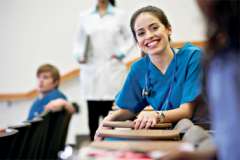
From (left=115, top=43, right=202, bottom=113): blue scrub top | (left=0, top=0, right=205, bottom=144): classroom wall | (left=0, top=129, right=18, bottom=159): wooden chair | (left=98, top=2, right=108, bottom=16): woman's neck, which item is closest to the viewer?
(left=115, top=43, right=202, bottom=113): blue scrub top

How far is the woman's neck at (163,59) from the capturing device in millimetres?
1984

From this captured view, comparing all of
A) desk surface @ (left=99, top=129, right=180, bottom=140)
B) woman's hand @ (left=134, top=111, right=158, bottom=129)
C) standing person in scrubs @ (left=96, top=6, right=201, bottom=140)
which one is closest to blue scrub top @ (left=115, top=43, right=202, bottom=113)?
standing person in scrubs @ (left=96, top=6, right=201, bottom=140)

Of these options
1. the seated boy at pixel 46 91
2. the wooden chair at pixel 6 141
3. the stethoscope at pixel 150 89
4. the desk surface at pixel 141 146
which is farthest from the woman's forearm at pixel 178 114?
the seated boy at pixel 46 91

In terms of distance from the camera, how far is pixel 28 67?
5340 millimetres

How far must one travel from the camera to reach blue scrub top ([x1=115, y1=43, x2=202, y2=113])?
6.24 feet

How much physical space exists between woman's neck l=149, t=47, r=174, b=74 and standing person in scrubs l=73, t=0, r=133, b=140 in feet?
5.38

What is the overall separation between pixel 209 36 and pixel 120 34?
2.94 metres

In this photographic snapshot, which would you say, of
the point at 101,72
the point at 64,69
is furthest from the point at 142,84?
the point at 64,69

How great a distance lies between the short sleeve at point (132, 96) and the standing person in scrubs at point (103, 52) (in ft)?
5.14

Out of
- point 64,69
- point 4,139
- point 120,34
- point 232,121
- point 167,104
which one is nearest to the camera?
point 232,121

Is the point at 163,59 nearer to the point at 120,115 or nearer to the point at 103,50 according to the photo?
the point at 120,115

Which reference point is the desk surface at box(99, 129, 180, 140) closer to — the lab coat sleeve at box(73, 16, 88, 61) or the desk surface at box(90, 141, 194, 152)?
the desk surface at box(90, 141, 194, 152)

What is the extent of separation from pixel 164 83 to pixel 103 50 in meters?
1.78

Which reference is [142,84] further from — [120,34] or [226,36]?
[120,34]
